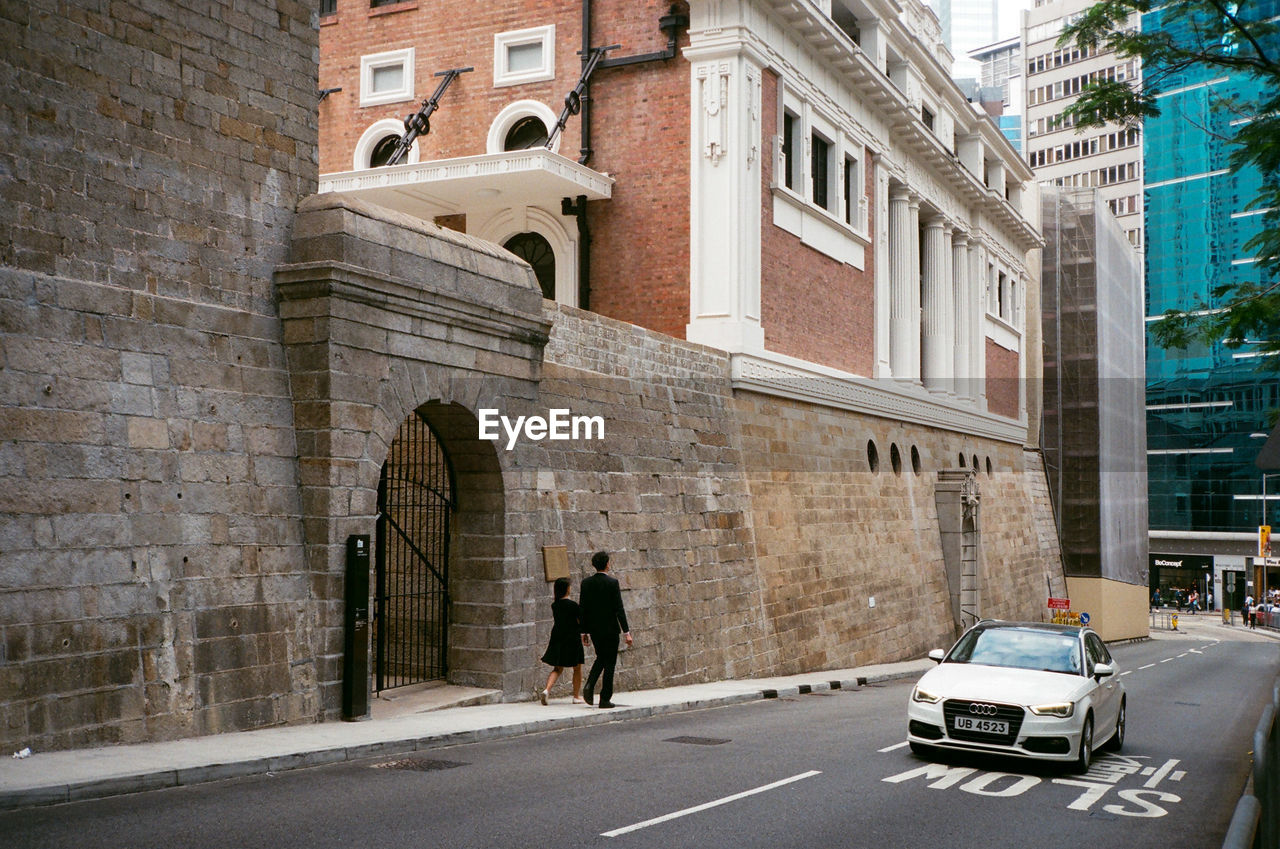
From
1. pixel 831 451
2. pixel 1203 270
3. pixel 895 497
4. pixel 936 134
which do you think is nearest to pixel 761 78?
pixel 831 451

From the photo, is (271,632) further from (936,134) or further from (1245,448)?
(1245,448)

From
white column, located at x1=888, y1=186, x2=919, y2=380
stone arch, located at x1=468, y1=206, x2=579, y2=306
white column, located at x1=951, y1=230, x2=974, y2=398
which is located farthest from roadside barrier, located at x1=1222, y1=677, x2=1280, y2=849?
white column, located at x1=951, y1=230, x2=974, y2=398

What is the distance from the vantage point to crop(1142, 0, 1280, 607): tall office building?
2788 inches

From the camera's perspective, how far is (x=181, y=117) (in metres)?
11.0

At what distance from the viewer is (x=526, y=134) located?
2527 cm

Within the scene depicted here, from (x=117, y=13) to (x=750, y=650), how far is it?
45.4 ft

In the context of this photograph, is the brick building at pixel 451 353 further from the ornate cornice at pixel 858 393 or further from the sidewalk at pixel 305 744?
the sidewalk at pixel 305 744

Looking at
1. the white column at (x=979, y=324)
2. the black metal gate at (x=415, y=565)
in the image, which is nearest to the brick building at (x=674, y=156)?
the black metal gate at (x=415, y=565)

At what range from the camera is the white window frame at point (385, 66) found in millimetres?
26344

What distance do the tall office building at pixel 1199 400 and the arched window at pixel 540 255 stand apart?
182 ft

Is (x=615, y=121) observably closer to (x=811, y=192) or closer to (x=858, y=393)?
(x=811, y=192)

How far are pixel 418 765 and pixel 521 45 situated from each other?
61.1 ft

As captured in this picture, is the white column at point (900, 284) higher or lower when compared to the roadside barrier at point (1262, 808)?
higher

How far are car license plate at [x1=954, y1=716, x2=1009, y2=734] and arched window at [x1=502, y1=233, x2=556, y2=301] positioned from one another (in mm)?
15674
